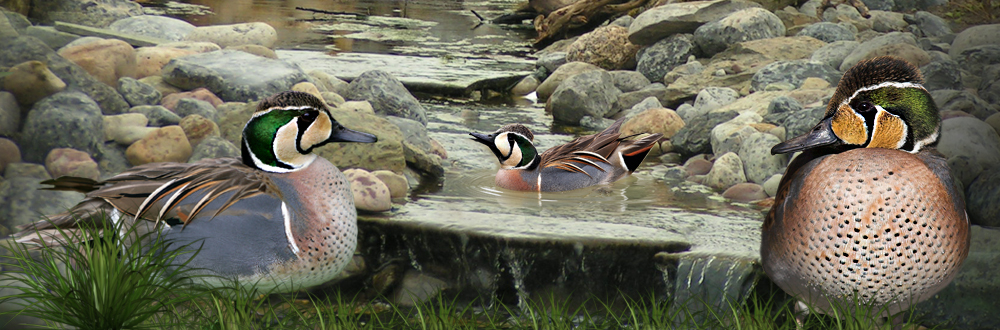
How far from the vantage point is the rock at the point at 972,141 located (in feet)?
7.84

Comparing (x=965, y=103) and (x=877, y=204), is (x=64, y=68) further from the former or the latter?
(x=965, y=103)

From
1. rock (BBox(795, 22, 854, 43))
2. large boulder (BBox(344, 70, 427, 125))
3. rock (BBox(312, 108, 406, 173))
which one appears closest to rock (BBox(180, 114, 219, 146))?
rock (BBox(312, 108, 406, 173))

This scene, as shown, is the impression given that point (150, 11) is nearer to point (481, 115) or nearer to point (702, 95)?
point (481, 115)

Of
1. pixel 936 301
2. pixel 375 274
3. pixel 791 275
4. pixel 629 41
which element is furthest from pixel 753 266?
pixel 629 41

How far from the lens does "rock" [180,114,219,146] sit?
2891 millimetres

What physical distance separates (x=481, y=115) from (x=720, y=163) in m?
1.46

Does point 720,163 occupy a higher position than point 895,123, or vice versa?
point 895,123

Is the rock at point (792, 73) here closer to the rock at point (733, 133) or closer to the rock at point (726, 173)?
the rock at point (733, 133)

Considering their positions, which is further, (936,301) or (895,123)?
(936,301)

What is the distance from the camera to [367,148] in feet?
10.2

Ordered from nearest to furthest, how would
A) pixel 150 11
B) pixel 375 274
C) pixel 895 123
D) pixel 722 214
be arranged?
1. pixel 895 123
2. pixel 375 274
3. pixel 722 214
4. pixel 150 11

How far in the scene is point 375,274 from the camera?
2.57 m

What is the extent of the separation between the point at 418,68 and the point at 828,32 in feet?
9.80

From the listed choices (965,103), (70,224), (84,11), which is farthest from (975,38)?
(84,11)
